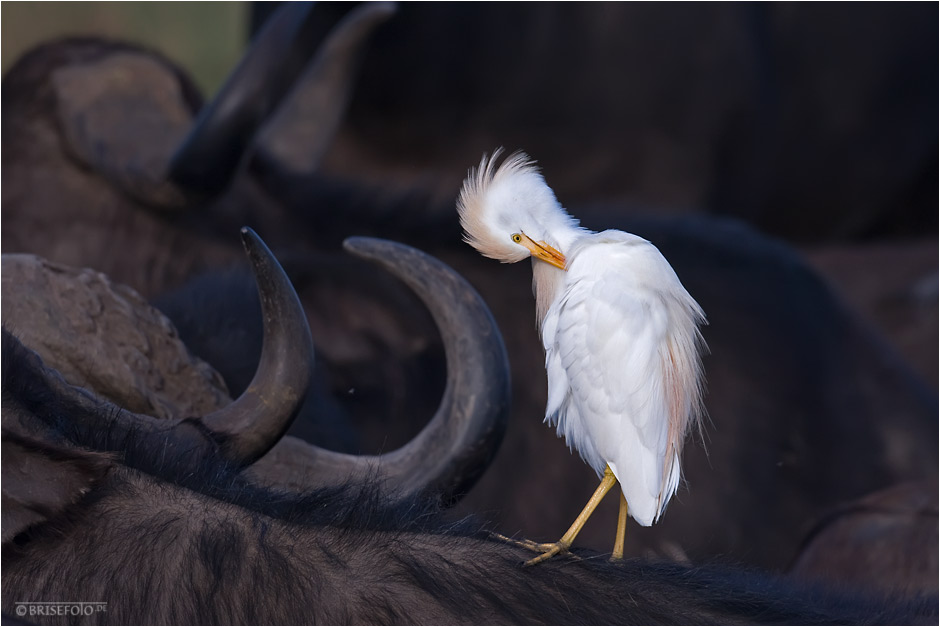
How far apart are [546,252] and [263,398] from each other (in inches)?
14.4

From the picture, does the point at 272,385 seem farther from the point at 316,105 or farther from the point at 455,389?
the point at 316,105

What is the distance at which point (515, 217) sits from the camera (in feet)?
3.74

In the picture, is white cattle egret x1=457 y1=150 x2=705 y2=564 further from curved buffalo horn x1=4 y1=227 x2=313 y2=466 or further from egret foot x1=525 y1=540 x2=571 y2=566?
curved buffalo horn x1=4 y1=227 x2=313 y2=466

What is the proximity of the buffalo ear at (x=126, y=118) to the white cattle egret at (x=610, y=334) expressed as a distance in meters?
1.42

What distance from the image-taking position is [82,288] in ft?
4.77

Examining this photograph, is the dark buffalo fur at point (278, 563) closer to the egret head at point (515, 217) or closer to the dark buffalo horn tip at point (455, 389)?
the dark buffalo horn tip at point (455, 389)

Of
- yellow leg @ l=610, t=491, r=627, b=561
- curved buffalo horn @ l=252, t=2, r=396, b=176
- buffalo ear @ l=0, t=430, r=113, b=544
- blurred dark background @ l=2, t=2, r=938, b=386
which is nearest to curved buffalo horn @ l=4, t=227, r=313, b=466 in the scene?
buffalo ear @ l=0, t=430, r=113, b=544

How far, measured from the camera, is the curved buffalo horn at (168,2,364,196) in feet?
7.39

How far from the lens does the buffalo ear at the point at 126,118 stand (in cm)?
243

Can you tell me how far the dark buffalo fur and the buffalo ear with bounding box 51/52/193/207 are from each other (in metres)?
1.33

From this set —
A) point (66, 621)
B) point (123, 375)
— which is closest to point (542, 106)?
point (123, 375)

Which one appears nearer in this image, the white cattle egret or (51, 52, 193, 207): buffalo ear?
the white cattle egret

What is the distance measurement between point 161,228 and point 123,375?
3.82ft

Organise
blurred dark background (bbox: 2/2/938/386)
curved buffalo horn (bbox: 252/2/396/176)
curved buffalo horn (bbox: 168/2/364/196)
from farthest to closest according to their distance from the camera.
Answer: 1. blurred dark background (bbox: 2/2/938/386)
2. curved buffalo horn (bbox: 252/2/396/176)
3. curved buffalo horn (bbox: 168/2/364/196)
